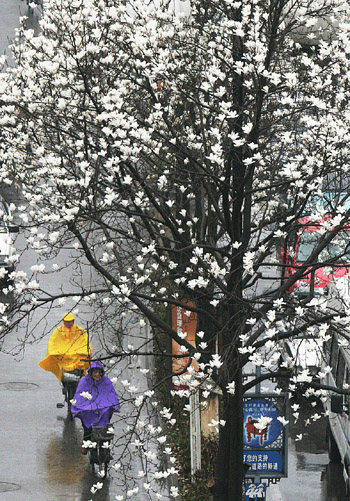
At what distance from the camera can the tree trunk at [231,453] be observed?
1123 centimetres

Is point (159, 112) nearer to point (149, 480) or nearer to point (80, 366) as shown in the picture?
point (149, 480)

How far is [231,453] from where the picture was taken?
11438mm

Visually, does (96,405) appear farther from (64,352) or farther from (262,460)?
(262,460)

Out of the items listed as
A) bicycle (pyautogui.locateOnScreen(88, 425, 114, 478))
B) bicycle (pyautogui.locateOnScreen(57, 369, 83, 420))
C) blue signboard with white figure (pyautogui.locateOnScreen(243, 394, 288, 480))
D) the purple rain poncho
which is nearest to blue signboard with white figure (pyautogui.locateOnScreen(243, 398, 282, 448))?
blue signboard with white figure (pyautogui.locateOnScreen(243, 394, 288, 480))

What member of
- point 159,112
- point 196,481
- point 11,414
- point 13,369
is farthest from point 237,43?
point 13,369

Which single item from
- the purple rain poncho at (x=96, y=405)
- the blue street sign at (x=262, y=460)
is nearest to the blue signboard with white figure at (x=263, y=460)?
the blue street sign at (x=262, y=460)

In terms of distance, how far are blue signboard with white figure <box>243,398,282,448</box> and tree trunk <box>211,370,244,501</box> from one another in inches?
19.6

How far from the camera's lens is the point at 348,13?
11.6m

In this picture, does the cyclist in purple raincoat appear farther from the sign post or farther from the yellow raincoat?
the sign post

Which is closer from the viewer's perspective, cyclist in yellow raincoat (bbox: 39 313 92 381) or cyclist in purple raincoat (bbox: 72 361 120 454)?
cyclist in purple raincoat (bbox: 72 361 120 454)

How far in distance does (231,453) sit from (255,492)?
3.81 feet

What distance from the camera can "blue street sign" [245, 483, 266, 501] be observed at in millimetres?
12328

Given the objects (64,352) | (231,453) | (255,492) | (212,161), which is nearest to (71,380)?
(64,352)

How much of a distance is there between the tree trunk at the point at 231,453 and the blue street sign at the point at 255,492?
0.57 m
